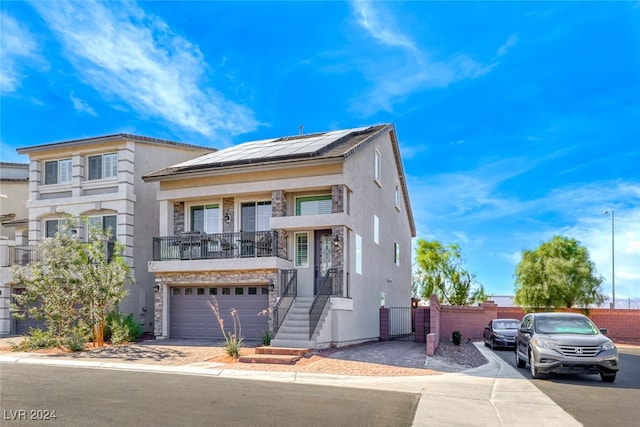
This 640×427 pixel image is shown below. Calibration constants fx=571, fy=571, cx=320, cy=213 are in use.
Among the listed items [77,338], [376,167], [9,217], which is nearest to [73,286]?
[77,338]

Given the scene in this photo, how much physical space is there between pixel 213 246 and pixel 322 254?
4510mm

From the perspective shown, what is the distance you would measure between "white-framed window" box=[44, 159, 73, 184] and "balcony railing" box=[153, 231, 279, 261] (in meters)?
7.46

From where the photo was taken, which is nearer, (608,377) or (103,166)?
(608,377)

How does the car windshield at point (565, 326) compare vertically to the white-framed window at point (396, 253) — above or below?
below

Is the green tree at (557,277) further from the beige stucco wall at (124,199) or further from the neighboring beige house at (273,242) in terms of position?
the beige stucco wall at (124,199)

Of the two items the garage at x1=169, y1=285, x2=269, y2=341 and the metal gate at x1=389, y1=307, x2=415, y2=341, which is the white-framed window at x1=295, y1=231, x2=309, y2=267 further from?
the metal gate at x1=389, y1=307, x2=415, y2=341

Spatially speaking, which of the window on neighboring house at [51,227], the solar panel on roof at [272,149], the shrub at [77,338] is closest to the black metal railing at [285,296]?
the solar panel on roof at [272,149]

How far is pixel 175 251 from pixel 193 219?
1.73 meters

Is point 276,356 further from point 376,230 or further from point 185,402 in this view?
point 376,230

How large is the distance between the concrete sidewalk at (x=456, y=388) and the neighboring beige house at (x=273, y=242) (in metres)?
4.40

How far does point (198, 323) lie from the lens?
22.8m

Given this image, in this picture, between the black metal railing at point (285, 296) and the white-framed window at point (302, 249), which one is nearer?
the black metal railing at point (285, 296)

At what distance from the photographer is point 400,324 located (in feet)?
94.0

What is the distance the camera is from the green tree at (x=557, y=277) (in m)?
33.7
